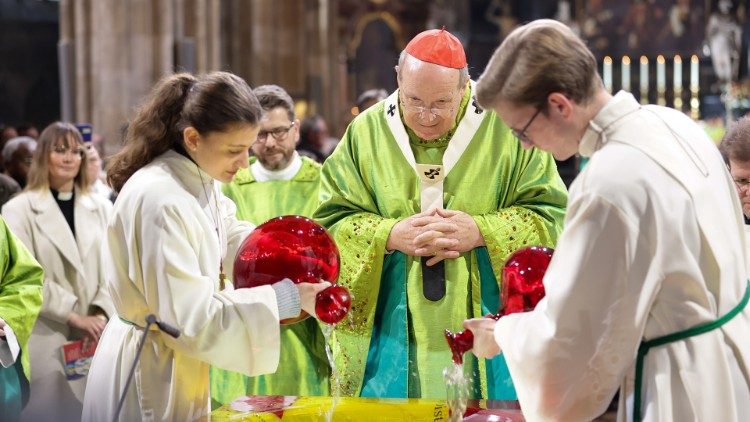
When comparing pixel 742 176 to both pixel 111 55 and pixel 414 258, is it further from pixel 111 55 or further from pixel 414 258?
pixel 111 55

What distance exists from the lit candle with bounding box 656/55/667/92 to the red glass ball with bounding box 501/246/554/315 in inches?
764

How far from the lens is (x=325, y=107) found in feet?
64.7

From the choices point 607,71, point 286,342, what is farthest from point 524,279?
point 607,71

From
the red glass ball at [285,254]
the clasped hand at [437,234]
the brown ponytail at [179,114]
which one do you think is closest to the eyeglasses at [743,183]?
the clasped hand at [437,234]

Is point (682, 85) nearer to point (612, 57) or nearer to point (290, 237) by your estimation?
point (612, 57)

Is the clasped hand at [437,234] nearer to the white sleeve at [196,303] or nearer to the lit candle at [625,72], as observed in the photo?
the white sleeve at [196,303]

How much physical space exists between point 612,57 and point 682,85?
169 cm

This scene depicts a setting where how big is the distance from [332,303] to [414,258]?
97 cm

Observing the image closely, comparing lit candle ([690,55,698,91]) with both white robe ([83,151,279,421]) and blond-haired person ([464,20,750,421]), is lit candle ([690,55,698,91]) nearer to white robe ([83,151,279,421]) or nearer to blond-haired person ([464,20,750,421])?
white robe ([83,151,279,421])

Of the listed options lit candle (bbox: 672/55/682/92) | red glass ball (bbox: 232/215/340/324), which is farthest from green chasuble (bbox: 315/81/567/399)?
lit candle (bbox: 672/55/682/92)

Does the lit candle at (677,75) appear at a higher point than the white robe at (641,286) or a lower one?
higher

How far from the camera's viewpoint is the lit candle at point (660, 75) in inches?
865

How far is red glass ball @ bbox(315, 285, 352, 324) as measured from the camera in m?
3.30

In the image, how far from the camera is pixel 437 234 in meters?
4.04
